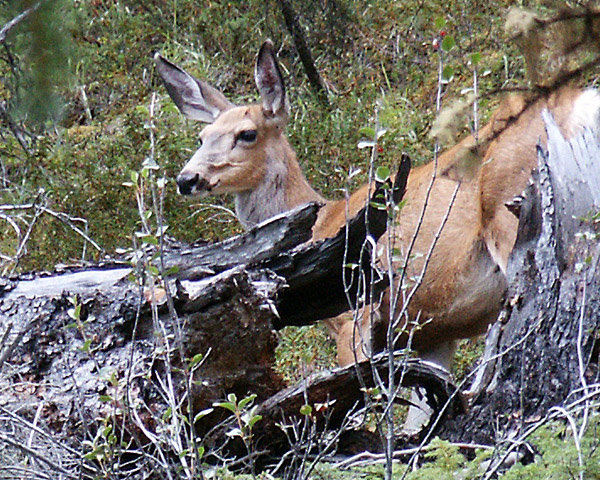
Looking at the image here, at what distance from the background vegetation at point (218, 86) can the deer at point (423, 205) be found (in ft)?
1.82

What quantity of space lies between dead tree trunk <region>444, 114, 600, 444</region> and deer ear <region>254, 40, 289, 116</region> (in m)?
3.47

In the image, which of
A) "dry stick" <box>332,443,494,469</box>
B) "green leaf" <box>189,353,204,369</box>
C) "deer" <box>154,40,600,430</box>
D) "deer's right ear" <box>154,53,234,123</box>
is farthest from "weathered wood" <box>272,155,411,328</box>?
"deer's right ear" <box>154,53,234,123</box>

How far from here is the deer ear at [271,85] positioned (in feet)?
28.3

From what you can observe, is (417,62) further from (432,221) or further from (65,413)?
(65,413)

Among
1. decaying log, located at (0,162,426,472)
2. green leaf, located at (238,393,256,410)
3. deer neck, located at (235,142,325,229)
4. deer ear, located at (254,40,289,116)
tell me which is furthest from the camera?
deer ear, located at (254,40,289,116)

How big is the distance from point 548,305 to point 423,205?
2.17 metres

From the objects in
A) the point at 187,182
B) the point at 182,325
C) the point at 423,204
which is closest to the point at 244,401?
the point at 182,325

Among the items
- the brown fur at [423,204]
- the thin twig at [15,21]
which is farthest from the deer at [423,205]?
the thin twig at [15,21]

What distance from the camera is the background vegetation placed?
9.38 m

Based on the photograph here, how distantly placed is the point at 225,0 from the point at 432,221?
532cm

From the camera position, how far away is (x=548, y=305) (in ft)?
16.3

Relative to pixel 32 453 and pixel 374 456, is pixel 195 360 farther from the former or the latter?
pixel 374 456

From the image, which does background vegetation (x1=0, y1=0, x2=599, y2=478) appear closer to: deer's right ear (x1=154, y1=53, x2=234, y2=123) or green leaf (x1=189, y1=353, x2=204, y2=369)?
deer's right ear (x1=154, y1=53, x2=234, y2=123)

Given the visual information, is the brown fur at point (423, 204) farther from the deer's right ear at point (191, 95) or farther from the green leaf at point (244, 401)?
the green leaf at point (244, 401)
